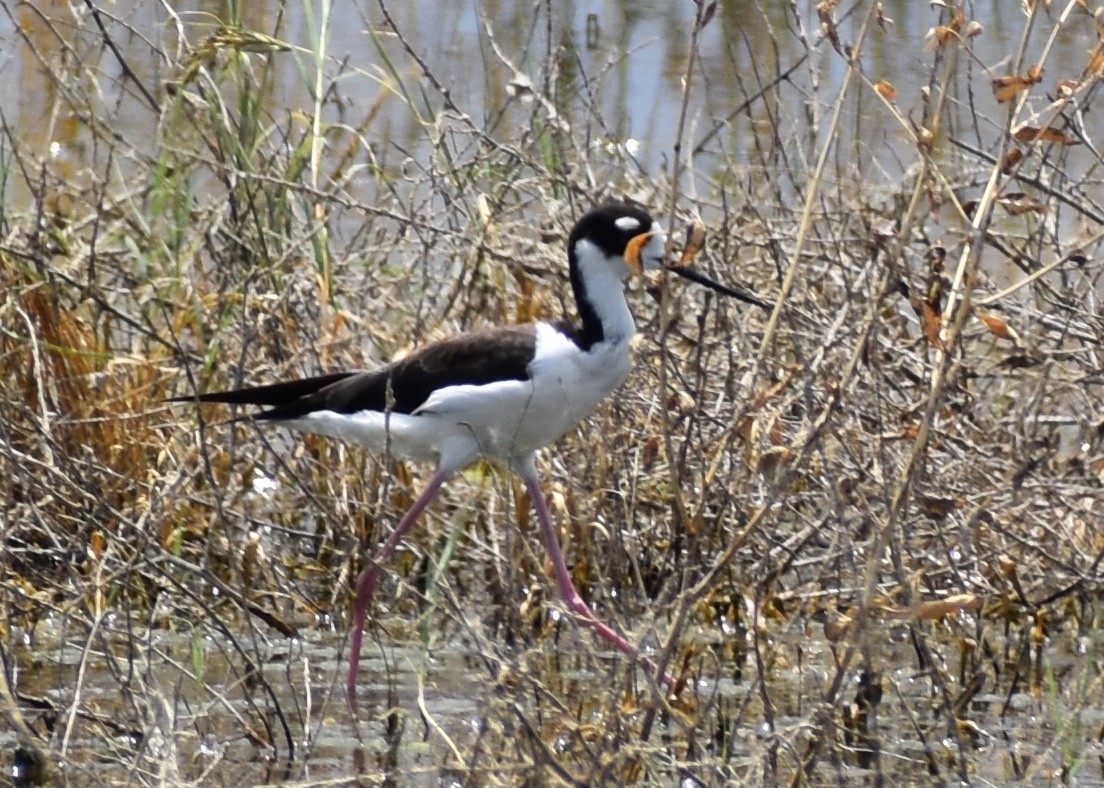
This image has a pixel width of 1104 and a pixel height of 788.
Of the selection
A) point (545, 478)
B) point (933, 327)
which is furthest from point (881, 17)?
point (545, 478)

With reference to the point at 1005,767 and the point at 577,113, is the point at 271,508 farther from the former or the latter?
the point at 577,113

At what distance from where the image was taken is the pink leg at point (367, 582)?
151 inches

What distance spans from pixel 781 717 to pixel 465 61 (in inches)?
174

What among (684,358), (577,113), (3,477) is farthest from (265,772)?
(577,113)

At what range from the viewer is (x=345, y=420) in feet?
13.6

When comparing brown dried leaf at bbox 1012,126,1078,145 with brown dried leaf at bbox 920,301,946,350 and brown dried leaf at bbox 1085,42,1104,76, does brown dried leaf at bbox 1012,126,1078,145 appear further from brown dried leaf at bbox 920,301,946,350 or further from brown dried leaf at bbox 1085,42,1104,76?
brown dried leaf at bbox 920,301,946,350

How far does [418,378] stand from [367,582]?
1.55 feet

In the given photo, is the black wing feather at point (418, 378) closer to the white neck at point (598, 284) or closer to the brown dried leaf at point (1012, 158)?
the white neck at point (598, 284)

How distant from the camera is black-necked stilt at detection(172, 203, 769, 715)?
13.7 feet

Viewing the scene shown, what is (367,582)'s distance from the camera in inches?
158

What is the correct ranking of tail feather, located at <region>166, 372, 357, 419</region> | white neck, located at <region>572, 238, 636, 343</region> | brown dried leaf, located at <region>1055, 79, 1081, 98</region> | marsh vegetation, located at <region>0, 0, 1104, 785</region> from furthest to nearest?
white neck, located at <region>572, 238, 636, 343</region>, tail feather, located at <region>166, 372, 357, 419</region>, marsh vegetation, located at <region>0, 0, 1104, 785</region>, brown dried leaf, located at <region>1055, 79, 1081, 98</region>

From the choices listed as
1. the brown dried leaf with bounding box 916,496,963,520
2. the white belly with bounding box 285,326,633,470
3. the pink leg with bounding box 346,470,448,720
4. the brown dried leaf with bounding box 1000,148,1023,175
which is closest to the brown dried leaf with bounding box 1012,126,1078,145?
the brown dried leaf with bounding box 1000,148,1023,175

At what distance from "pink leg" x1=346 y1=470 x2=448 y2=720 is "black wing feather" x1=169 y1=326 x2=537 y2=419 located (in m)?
0.17

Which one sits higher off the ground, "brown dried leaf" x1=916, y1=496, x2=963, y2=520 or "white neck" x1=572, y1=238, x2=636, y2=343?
"white neck" x1=572, y1=238, x2=636, y2=343
